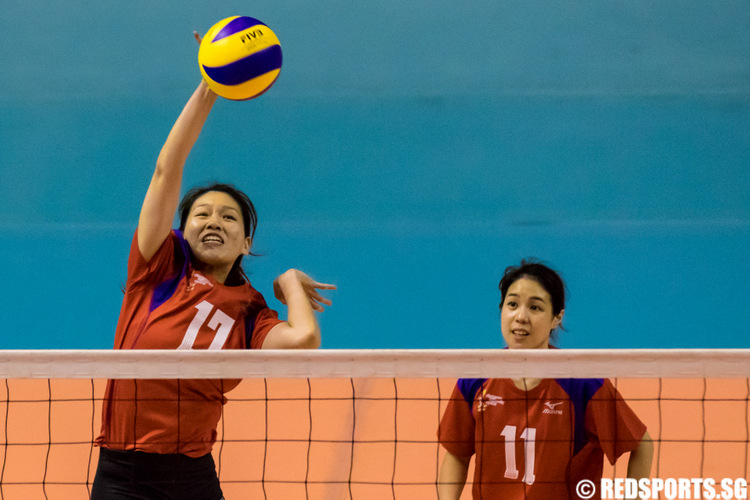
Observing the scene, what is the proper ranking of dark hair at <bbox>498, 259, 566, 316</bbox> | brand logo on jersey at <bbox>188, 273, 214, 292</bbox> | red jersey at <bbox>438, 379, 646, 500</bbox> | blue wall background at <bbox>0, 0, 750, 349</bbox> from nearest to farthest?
red jersey at <bbox>438, 379, 646, 500</bbox>, brand logo on jersey at <bbox>188, 273, 214, 292</bbox>, dark hair at <bbox>498, 259, 566, 316</bbox>, blue wall background at <bbox>0, 0, 750, 349</bbox>

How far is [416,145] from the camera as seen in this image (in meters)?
9.72

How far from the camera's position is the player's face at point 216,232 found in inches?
113

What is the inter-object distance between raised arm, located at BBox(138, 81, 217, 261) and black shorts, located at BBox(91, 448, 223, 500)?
2.25ft

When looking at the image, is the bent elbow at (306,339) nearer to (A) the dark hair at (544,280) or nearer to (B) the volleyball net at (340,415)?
(B) the volleyball net at (340,415)

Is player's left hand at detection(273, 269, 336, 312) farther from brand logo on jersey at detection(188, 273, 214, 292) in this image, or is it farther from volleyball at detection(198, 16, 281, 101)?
volleyball at detection(198, 16, 281, 101)

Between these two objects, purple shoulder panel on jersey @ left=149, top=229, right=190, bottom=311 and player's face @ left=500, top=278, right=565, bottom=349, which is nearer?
purple shoulder panel on jersey @ left=149, top=229, right=190, bottom=311

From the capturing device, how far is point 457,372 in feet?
8.65

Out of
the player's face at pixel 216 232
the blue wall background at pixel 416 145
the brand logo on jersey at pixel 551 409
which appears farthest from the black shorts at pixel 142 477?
the blue wall background at pixel 416 145

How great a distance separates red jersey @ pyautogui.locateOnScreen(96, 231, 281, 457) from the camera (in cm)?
261

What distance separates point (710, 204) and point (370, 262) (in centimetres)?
400

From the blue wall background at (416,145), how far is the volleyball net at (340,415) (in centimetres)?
266

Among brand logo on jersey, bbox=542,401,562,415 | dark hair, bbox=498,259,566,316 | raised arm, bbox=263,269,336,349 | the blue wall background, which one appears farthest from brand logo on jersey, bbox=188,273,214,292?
the blue wall background

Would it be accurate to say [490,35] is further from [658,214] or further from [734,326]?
[734,326]

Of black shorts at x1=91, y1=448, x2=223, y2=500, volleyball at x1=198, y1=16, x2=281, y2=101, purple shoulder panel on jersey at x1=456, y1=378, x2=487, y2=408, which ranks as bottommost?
black shorts at x1=91, y1=448, x2=223, y2=500
